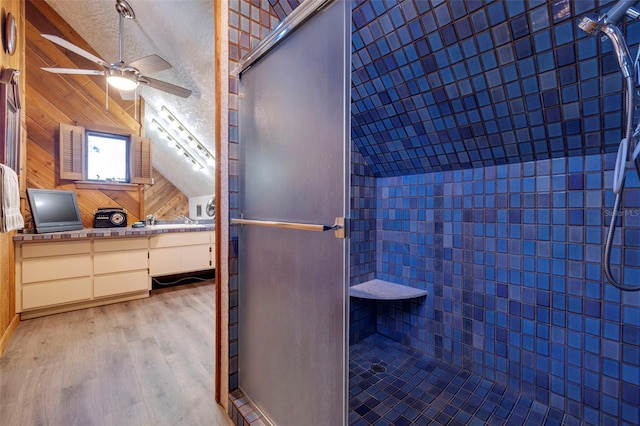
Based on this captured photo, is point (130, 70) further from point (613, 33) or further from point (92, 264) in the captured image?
point (613, 33)

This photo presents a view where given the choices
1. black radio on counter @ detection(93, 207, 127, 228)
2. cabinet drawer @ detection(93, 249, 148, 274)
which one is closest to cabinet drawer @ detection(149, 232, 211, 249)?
cabinet drawer @ detection(93, 249, 148, 274)

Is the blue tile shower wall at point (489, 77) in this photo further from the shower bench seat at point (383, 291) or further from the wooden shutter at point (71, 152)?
the wooden shutter at point (71, 152)

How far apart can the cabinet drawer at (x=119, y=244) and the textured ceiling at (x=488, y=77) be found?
2.71 m

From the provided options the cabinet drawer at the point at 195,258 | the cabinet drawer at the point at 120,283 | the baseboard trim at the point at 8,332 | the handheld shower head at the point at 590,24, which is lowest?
the baseboard trim at the point at 8,332

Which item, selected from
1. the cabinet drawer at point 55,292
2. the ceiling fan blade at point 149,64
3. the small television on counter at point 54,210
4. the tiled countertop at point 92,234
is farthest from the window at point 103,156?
the ceiling fan blade at point 149,64

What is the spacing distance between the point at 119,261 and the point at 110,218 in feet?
2.10

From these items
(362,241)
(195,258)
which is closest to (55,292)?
(195,258)

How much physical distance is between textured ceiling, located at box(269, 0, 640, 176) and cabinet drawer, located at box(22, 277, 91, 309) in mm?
2978

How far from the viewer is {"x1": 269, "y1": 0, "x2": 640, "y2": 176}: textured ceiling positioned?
1.02m

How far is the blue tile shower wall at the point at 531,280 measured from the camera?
1201 millimetres

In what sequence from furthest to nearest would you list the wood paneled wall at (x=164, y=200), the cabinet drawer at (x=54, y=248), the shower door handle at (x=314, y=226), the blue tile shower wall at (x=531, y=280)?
the wood paneled wall at (x=164, y=200) < the cabinet drawer at (x=54, y=248) < the blue tile shower wall at (x=531, y=280) < the shower door handle at (x=314, y=226)

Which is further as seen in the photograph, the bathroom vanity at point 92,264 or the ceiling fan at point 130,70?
the bathroom vanity at point 92,264

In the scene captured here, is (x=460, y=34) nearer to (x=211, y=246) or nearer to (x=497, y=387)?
(x=497, y=387)

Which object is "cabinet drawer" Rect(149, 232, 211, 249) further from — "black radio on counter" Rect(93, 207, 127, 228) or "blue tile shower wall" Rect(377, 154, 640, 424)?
"blue tile shower wall" Rect(377, 154, 640, 424)
